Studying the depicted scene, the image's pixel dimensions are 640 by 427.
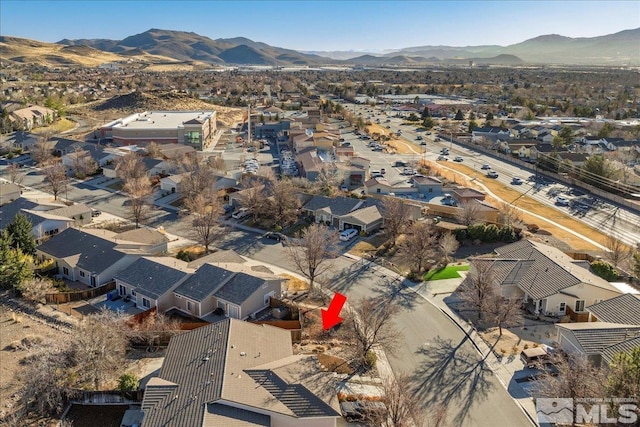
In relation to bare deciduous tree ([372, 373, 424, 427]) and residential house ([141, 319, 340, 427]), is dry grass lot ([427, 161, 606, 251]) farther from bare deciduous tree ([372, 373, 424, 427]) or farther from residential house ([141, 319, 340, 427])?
residential house ([141, 319, 340, 427])

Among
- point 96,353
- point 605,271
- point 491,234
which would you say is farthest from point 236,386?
point 491,234

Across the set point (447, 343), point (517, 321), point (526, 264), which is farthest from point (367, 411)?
point (526, 264)

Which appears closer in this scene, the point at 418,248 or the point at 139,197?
the point at 418,248

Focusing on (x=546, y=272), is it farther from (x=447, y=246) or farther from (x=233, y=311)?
(x=233, y=311)

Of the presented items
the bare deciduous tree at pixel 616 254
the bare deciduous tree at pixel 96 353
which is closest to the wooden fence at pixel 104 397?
the bare deciduous tree at pixel 96 353

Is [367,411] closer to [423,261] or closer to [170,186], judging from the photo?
[423,261]

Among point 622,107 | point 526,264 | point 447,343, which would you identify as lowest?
point 447,343

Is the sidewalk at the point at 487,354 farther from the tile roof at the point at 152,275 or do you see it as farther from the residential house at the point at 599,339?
the tile roof at the point at 152,275
